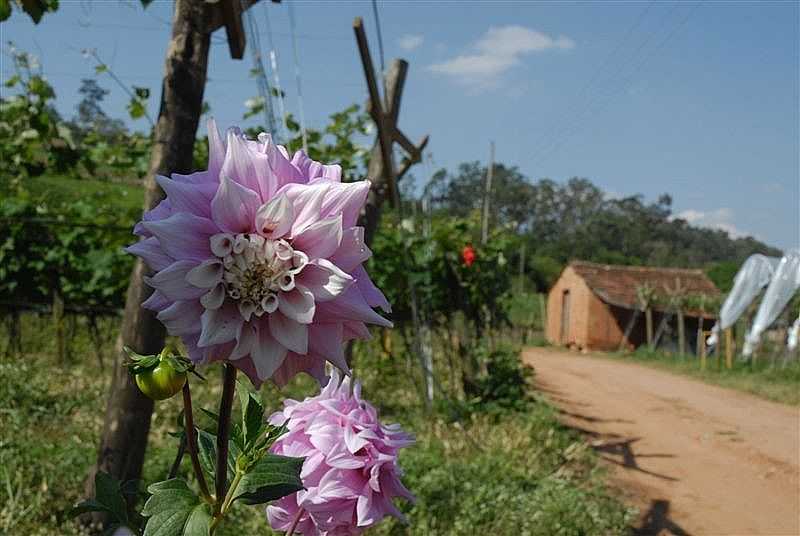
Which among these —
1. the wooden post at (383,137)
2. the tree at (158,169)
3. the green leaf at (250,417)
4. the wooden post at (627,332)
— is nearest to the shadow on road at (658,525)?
the wooden post at (383,137)

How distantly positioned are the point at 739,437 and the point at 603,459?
2.87 meters

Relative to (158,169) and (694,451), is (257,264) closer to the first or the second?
(158,169)

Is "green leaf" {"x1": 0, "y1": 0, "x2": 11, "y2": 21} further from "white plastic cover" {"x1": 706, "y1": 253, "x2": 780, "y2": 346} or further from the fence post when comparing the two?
"white plastic cover" {"x1": 706, "y1": 253, "x2": 780, "y2": 346}

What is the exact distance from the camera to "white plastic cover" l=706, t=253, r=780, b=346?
21781mm

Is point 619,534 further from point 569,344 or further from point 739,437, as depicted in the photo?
point 569,344

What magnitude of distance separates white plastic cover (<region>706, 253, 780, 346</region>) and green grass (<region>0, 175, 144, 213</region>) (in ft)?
57.0

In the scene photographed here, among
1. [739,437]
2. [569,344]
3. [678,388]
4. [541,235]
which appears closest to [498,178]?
[541,235]

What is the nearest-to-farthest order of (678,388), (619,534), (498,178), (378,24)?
1. (619,534)
2. (378,24)
3. (678,388)
4. (498,178)

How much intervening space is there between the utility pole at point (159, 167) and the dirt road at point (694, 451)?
3.62m

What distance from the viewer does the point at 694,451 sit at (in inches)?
325

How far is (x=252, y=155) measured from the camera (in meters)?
0.87

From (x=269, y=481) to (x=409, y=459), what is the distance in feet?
13.8

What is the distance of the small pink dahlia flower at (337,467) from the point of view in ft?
4.08

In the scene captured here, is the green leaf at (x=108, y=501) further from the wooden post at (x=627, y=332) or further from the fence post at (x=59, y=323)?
the wooden post at (x=627, y=332)
